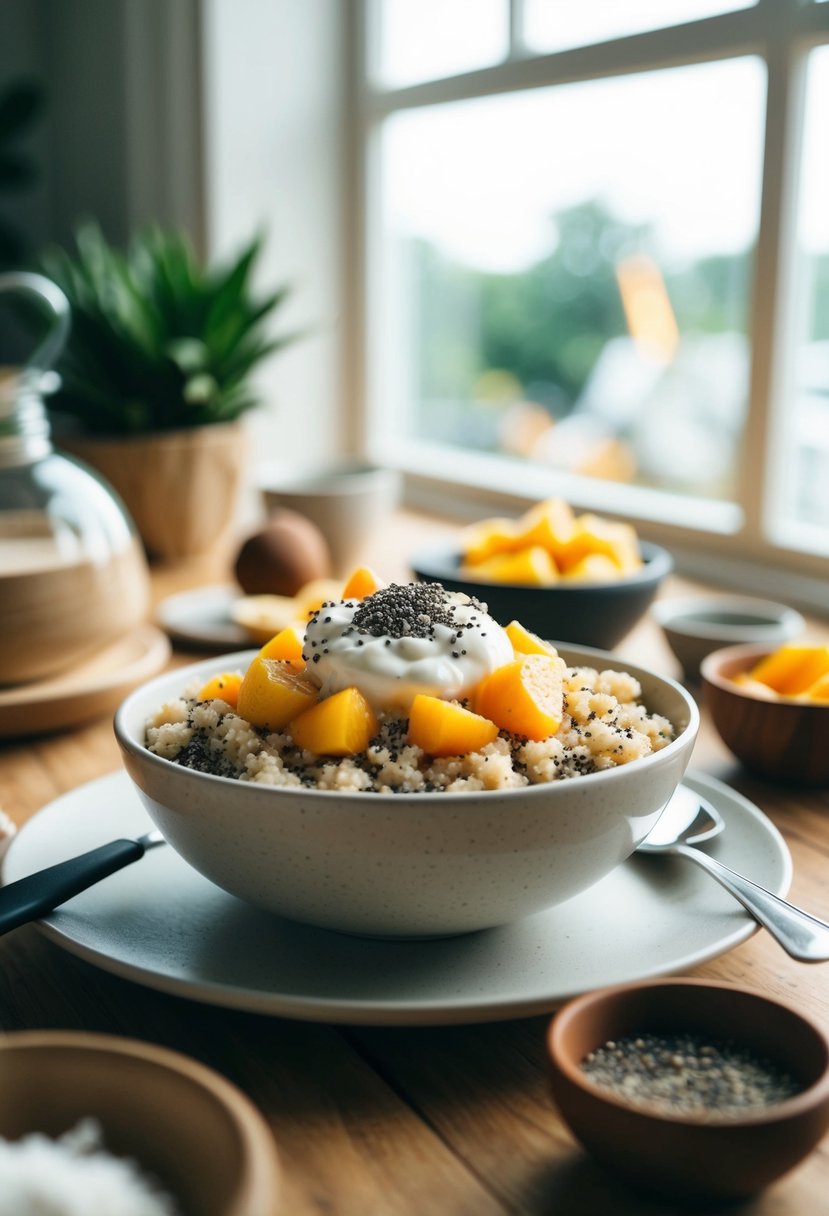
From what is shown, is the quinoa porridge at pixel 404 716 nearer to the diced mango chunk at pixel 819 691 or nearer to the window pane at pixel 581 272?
the diced mango chunk at pixel 819 691

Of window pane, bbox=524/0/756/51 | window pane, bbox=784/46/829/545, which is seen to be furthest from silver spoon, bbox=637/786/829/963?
window pane, bbox=524/0/756/51

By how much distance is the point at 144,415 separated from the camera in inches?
80.2

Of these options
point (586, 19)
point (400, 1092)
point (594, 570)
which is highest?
point (586, 19)

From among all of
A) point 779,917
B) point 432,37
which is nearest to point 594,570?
point 779,917

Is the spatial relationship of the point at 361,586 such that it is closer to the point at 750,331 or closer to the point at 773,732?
the point at 773,732

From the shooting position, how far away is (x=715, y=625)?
4.74ft

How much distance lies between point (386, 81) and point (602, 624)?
6.16 ft

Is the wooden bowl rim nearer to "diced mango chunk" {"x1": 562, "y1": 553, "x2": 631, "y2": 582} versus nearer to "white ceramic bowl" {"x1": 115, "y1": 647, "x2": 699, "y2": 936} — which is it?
"white ceramic bowl" {"x1": 115, "y1": 647, "x2": 699, "y2": 936}

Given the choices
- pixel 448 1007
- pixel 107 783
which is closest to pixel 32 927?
pixel 107 783

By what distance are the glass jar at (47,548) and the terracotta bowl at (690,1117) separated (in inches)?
31.3

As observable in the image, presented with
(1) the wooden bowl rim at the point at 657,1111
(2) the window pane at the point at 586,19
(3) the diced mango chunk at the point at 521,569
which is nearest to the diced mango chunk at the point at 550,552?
(3) the diced mango chunk at the point at 521,569

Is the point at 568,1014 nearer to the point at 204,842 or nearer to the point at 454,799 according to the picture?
the point at 454,799

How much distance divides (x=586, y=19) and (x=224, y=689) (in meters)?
1.84

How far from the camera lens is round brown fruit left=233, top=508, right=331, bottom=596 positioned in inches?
64.1
